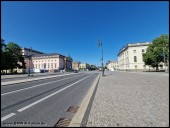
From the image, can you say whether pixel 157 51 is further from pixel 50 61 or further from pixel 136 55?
pixel 50 61

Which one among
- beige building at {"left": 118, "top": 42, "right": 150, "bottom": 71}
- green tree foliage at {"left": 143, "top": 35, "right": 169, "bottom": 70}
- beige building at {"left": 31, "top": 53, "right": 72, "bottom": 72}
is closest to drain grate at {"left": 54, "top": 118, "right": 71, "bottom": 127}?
green tree foliage at {"left": 143, "top": 35, "right": 169, "bottom": 70}

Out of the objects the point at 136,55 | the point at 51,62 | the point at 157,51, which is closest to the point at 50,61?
the point at 51,62

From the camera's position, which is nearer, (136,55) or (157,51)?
(157,51)

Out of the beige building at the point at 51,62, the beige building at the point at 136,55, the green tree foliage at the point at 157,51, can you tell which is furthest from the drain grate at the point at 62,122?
the beige building at the point at 51,62

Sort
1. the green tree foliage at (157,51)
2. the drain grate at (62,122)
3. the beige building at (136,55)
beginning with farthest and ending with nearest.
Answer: the beige building at (136,55) → the green tree foliage at (157,51) → the drain grate at (62,122)

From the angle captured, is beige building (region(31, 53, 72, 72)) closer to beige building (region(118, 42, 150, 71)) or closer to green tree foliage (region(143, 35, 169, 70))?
beige building (region(118, 42, 150, 71))

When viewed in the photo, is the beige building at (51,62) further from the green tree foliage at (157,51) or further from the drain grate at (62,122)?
the drain grate at (62,122)

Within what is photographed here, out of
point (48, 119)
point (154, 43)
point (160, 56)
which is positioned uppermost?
point (154, 43)

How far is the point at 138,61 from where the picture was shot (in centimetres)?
9688

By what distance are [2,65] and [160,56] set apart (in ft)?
192

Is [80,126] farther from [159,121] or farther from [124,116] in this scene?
[159,121]

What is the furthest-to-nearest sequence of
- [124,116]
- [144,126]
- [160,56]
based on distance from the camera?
1. [160,56]
2. [124,116]
3. [144,126]

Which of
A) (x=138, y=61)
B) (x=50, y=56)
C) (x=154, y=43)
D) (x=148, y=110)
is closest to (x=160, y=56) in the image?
(x=154, y=43)

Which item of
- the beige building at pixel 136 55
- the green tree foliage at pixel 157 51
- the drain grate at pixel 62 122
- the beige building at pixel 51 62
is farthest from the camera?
the beige building at pixel 51 62
